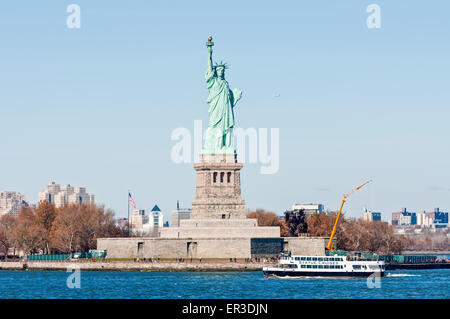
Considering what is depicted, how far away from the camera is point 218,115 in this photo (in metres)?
107

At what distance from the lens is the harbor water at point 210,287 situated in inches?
2653

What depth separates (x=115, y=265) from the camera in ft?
340

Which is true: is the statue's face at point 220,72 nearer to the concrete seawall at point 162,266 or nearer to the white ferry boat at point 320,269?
the concrete seawall at point 162,266

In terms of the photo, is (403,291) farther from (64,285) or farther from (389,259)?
(389,259)

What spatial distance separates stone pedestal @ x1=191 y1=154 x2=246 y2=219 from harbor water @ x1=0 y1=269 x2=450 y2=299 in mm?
10695

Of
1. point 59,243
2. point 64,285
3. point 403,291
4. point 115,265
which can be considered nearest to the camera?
point 403,291

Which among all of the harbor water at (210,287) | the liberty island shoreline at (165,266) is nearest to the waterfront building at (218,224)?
the liberty island shoreline at (165,266)

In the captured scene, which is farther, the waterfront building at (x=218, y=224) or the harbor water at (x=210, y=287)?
the waterfront building at (x=218, y=224)

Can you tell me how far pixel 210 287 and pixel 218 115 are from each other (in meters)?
35.7

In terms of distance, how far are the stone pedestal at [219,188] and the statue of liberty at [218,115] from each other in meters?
1.07

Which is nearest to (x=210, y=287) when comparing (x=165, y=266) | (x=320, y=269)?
(x=320, y=269)
